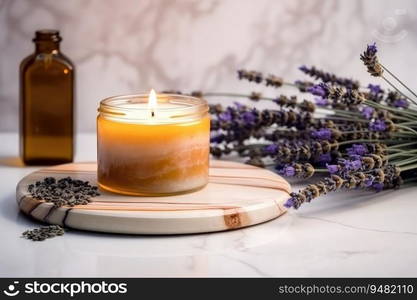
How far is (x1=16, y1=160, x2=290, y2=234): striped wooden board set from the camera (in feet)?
3.06

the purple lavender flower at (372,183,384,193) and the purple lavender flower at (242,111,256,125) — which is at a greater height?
the purple lavender flower at (242,111,256,125)

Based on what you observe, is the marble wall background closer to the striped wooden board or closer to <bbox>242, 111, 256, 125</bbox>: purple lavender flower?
<bbox>242, 111, 256, 125</bbox>: purple lavender flower

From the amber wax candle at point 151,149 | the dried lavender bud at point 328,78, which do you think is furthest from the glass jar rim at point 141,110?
the dried lavender bud at point 328,78

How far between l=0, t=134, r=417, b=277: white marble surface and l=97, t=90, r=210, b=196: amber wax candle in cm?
10

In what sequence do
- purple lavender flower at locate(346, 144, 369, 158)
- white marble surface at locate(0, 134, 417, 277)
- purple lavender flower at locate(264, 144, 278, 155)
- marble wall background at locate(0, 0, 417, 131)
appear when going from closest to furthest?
white marble surface at locate(0, 134, 417, 277) → purple lavender flower at locate(346, 144, 369, 158) → purple lavender flower at locate(264, 144, 278, 155) → marble wall background at locate(0, 0, 417, 131)

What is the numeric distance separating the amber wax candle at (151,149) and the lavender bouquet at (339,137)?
12 centimetres

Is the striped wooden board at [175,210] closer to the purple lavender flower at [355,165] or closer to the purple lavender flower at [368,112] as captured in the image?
the purple lavender flower at [355,165]

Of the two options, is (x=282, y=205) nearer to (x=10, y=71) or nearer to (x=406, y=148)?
(x=406, y=148)

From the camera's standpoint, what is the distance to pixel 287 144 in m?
1.16

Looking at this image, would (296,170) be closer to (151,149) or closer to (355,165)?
(355,165)

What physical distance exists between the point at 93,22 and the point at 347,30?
46 centimetres

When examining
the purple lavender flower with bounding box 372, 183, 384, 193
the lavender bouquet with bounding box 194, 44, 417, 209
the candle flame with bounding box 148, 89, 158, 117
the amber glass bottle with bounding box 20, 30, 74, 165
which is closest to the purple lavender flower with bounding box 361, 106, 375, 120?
the lavender bouquet with bounding box 194, 44, 417, 209

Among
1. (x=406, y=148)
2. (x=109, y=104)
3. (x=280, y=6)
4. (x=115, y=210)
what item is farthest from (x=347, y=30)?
(x=115, y=210)

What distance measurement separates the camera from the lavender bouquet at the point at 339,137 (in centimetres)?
101
